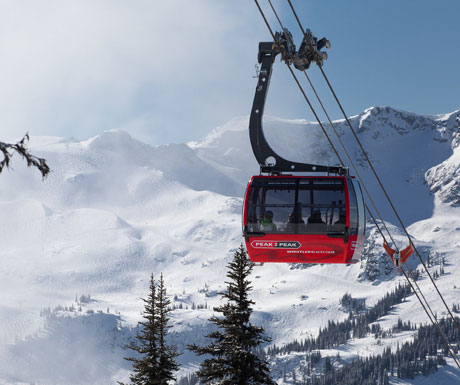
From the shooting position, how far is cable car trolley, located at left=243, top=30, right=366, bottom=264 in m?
18.6

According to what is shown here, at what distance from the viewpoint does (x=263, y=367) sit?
2006 centimetres

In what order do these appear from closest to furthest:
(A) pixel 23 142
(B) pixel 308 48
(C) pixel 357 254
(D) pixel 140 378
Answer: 1. (A) pixel 23 142
2. (B) pixel 308 48
3. (C) pixel 357 254
4. (D) pixel 140 378

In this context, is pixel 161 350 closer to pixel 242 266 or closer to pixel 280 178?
pixel 242 266

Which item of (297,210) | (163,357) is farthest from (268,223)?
(163,357)

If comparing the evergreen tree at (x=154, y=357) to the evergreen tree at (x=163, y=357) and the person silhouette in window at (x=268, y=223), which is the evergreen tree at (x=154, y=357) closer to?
the evergreen tree at (x=163, y=357)

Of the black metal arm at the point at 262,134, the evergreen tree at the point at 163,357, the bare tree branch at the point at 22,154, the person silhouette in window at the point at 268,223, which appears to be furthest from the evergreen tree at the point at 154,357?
the bare tree branch at the point at 22,154

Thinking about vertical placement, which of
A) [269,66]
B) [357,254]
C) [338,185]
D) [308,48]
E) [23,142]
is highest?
[269,66]

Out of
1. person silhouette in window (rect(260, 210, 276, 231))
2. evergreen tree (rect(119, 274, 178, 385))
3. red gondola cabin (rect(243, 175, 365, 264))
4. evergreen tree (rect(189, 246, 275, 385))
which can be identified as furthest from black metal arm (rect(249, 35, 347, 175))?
evergreen tree (rect(119, 274, 178, 385))

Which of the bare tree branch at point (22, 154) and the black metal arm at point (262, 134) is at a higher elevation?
the black metal arm at point (262, 134)

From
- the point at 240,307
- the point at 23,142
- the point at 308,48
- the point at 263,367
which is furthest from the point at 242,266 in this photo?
the point at 23,142

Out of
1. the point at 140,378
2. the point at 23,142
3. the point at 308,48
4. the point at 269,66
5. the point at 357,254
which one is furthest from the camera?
the point at 140,378

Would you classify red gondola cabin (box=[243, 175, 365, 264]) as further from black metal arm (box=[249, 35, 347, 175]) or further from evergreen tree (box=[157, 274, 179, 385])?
evergreen tree (box=[157, 274, 179, 385])

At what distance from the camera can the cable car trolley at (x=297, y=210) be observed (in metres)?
18.6

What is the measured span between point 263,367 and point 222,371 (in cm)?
136
